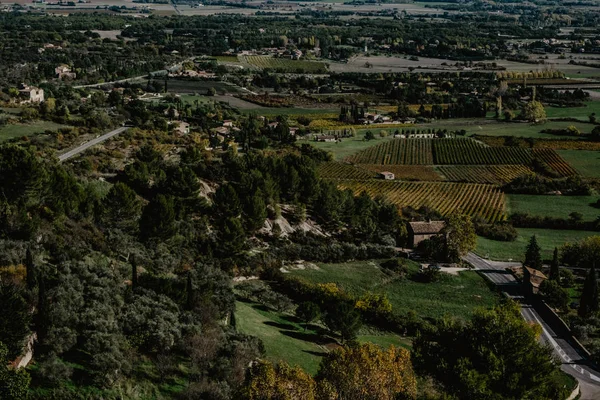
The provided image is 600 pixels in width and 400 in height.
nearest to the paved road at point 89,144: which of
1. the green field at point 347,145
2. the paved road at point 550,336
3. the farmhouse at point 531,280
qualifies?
the paved road at point 550,336

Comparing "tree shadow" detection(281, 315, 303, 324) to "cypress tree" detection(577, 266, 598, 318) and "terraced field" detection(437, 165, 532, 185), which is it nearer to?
"cypress tree" detection(577, 266, 598, 318)

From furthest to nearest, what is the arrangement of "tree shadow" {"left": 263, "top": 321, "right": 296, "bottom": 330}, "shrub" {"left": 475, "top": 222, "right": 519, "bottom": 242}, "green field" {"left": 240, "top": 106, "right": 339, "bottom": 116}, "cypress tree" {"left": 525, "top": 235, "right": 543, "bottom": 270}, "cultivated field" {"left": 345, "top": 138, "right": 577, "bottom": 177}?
1. "green field" {"left": 240, "top": 106, "right": 339, "bottom": 116}
2. "cultivated field" {"left": 345, "top": 138, "right": 577, "bottom": 177}
3. "shrub" {"left": 475, "top": 222, "right": 519, "bottom": 242}
4. "cypress tree" {"left": 525, "top": 235, "right": 543, "bottom": 270}
5. "tree shadow" {"left": 263, "top": 321, "right": 296, "bottom": 330}

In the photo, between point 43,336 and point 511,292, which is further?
point 511,292

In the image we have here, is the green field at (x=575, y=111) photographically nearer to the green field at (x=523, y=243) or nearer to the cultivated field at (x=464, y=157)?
the cultivated field at (x=464, y=157)

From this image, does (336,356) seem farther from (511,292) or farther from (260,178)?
(260,178)

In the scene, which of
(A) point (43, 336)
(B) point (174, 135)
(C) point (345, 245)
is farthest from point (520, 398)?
(B) point (174, 135)

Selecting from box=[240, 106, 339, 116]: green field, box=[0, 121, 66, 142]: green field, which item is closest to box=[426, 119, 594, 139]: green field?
box=[240, 106, 339, 116]: green field
